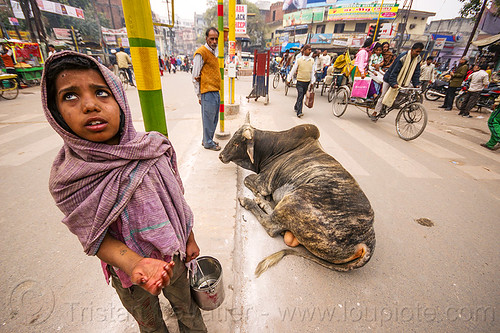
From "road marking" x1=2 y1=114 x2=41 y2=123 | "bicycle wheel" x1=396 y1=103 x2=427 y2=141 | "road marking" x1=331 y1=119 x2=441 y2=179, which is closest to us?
"road marking" x1=331 y1=119 x2=441 y2=179

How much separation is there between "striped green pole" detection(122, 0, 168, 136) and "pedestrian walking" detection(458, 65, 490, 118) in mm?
11999

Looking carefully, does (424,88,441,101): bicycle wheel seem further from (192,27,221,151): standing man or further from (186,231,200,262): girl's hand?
(186,231,200,262): girl's hand

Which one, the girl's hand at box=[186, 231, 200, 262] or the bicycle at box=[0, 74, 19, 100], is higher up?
the girl's hand at box=[186, 231, 200, 262]

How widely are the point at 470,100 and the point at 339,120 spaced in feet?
20.4

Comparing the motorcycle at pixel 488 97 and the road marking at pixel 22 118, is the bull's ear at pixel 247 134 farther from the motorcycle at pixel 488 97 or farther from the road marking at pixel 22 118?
the motorcycle at pixel 488 97

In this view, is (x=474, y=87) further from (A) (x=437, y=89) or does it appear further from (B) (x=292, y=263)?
(B) (x=292, y=263)

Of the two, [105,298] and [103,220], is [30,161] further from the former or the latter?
[103,220]

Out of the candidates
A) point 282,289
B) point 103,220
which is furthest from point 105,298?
point 282,289

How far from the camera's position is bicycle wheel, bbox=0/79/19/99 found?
8443 millimetres

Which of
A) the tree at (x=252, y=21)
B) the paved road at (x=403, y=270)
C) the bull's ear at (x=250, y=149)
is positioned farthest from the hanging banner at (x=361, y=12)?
the bull's ear at (x=250, y=149)

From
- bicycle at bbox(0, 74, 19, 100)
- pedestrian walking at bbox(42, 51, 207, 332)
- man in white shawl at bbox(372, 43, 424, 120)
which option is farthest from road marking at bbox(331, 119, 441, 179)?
bicycle at bbox(0, 74, 19, 100)

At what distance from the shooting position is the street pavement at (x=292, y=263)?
1696mm

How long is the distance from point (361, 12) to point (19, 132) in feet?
124

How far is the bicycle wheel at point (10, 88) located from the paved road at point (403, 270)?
1088cm
